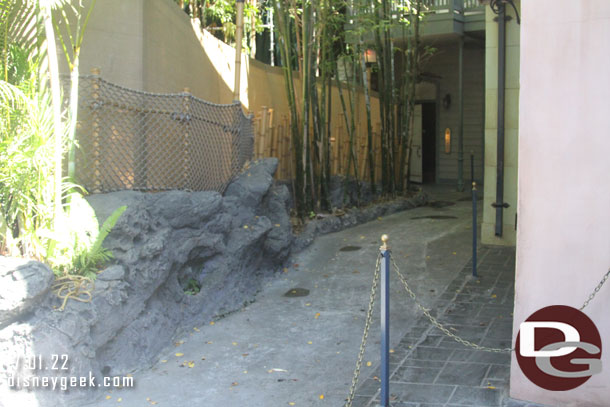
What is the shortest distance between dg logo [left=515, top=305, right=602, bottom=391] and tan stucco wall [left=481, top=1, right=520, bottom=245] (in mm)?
3891

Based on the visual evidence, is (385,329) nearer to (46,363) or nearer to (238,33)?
(46,363)

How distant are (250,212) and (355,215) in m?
2.77

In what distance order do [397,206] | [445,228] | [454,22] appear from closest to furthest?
[445,228], [397,206], [454,22]

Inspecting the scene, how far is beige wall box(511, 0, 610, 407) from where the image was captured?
11.3ft

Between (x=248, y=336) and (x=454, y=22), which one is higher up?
(x=454, y=22)

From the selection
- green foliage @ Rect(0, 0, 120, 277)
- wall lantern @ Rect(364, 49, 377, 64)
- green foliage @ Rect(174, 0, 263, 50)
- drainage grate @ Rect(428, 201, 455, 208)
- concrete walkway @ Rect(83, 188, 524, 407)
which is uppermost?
green foliage @ Rect(174, 0, 263, 50)

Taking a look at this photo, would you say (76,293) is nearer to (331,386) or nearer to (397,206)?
(331,386)

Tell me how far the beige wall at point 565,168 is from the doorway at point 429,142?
12.2 m

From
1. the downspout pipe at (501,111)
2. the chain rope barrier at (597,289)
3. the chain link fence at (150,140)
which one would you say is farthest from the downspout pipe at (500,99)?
the chain rope barrier at (597,289)

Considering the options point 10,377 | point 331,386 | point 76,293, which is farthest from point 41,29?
point 331,386

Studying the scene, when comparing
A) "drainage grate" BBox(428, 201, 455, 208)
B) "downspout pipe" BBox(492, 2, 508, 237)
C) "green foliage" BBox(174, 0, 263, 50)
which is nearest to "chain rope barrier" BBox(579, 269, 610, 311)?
"downspout pipe" BBox(492, 2, 508, 237)

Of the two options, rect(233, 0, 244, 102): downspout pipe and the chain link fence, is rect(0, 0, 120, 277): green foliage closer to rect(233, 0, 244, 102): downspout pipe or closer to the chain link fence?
the chain link fence

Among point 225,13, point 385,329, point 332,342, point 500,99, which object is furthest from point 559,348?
point 225,13

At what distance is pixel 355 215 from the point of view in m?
9.05
